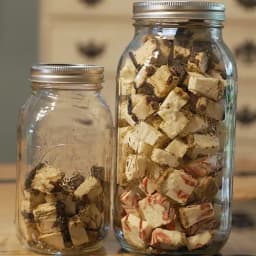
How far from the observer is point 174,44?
0.65m

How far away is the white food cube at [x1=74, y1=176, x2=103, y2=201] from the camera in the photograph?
0.66 meters

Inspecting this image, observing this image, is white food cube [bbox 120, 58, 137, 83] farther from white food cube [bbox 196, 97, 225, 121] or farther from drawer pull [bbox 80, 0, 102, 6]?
drawer pull [bbox 80, 0, 102, 6]

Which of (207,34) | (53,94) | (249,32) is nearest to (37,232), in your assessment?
(53,94)

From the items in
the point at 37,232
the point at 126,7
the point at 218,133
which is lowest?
the point at 37,232

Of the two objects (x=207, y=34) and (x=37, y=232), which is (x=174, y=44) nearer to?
(x=207, y=34)

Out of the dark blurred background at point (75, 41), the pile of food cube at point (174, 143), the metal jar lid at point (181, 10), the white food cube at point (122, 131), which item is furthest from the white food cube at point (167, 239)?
the dark blurred background at point (75, 41)

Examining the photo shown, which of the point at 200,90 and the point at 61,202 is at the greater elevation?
the point at 200,90

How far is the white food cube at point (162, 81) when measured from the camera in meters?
0.63

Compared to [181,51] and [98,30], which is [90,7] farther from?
[181,51]

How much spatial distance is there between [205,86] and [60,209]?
190mm

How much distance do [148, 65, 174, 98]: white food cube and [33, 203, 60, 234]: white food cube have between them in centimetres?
16

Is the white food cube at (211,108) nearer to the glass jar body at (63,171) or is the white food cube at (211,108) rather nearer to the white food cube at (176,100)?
the white food cube at (176,100)

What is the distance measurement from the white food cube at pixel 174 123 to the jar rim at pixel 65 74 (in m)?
0.09

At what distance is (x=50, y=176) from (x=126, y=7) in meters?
1.23
